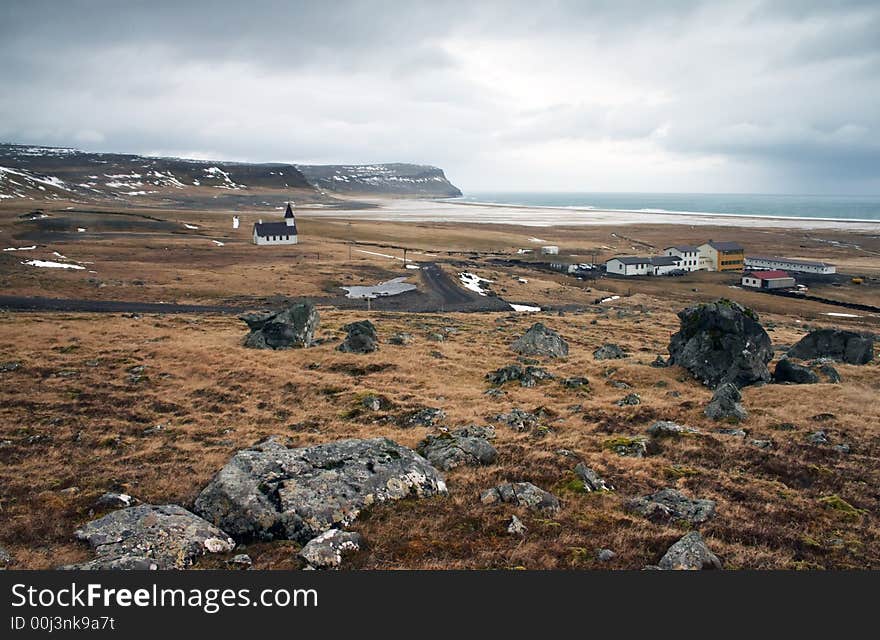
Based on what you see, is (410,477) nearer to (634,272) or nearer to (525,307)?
(525,307)

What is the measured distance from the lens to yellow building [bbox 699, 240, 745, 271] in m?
119

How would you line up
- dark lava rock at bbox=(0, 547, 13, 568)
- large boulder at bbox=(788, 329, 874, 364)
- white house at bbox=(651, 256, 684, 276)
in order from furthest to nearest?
white house at bbox=(651, 256, 684, 276), large boulder at bbox=(788, 329, 874, 364), dark lava rock at bbox=(0, 547, 13, 568)

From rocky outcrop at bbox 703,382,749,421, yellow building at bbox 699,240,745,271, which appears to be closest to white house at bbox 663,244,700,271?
yellow building at bbox 699,240,745,271

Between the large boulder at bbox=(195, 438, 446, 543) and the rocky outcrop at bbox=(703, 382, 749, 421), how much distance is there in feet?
51.3

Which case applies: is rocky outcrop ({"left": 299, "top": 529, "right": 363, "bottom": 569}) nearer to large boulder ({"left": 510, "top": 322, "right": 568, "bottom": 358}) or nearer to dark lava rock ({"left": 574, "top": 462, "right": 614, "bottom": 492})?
dark lava rock ({"left": 574, "top": 462, "right": 614, "bottom": 492})

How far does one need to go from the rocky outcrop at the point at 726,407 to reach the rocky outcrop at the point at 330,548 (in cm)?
1943

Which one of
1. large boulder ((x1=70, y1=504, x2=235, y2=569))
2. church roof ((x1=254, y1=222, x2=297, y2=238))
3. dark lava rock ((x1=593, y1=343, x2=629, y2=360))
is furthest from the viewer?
church roof ((x1=254, y1=222, x2=297, y2=238))

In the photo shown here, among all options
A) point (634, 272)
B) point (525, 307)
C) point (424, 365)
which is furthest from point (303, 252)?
point (424, 365)

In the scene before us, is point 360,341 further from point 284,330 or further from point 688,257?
point 688,257

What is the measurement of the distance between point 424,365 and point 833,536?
25.3 meters

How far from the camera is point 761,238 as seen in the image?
19550 cm

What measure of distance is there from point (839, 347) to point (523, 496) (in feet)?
126

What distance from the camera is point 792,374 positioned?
32.1m

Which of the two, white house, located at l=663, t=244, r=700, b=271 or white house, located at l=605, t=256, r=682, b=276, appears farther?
white house, located at l=663, t=244, r=700, b=271
